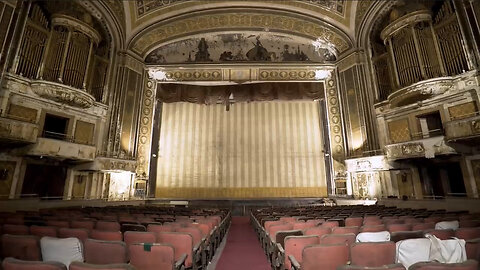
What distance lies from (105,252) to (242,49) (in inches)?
563

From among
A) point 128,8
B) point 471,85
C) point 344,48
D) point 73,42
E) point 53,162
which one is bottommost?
point 53,162

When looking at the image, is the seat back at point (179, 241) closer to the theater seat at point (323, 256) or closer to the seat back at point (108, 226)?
the seat back at point (108, 226)

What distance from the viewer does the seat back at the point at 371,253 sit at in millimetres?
1848

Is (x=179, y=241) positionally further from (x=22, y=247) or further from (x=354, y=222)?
(x=354, y=222)

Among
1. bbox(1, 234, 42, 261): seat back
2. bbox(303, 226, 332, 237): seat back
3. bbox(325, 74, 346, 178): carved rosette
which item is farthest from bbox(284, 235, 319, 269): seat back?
bbox(325, 74, 346, 178): carved rosette

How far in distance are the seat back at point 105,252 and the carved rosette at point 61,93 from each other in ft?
30.4

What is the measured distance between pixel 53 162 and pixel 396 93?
1406cm

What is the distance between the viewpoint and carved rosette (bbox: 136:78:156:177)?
1237 cm

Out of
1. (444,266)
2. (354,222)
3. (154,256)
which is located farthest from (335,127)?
(154,256)

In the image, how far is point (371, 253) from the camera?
1850 mm

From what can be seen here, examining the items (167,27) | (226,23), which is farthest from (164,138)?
(226,23)

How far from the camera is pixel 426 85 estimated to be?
881cm

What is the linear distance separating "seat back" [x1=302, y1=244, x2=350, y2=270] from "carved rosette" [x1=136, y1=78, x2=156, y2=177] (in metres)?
11.6

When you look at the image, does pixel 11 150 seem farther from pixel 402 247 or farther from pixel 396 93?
pixel 396 93
